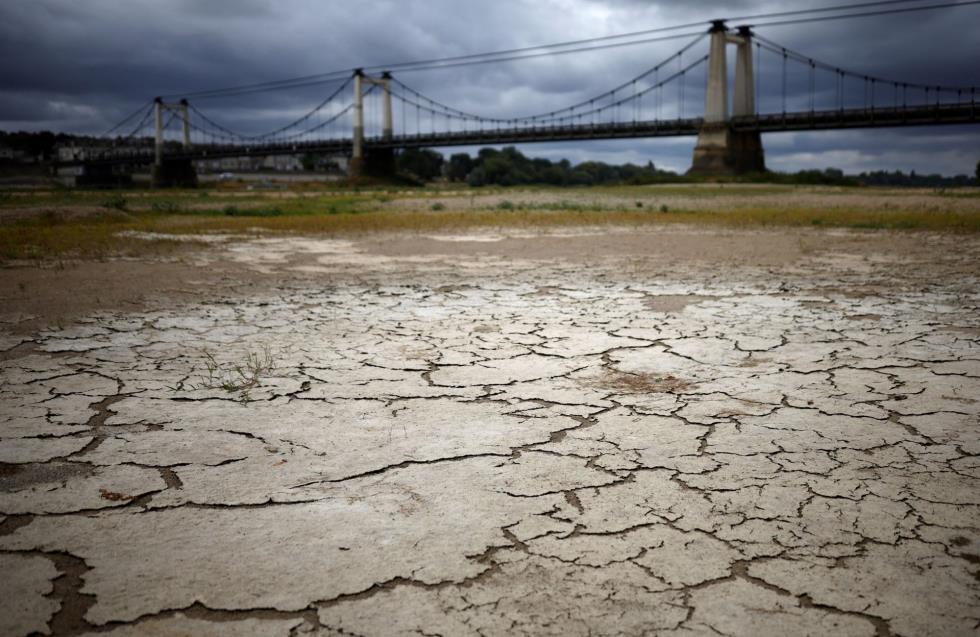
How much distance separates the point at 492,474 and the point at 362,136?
5095cm

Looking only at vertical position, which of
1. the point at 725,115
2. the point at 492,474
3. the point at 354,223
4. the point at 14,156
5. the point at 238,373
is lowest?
the point at 492,474

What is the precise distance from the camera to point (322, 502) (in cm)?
166

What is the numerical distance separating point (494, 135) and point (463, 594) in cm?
4360

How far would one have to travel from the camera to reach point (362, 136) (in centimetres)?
5003

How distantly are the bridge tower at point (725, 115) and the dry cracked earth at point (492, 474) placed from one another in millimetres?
33806

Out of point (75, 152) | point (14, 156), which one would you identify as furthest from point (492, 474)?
point (14, 156)

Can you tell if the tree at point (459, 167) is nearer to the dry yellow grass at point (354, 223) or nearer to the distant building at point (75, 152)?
the distant building at point (75, 152)

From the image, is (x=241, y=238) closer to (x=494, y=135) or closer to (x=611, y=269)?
(x=611, y=269)

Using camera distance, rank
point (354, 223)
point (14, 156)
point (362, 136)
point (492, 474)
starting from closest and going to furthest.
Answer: point (492, 474), point (354, 223), point (362, 136), point (14, 156)

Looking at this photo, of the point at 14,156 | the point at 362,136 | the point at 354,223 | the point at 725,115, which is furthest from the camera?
the point at 14,156

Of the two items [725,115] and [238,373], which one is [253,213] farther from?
[725,115]

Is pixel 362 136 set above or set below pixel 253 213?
above

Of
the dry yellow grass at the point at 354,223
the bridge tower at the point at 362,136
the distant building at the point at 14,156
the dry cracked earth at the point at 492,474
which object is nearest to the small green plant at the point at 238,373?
the dry cracked earth at the point at 492,474

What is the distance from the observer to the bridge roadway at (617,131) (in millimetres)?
30641
